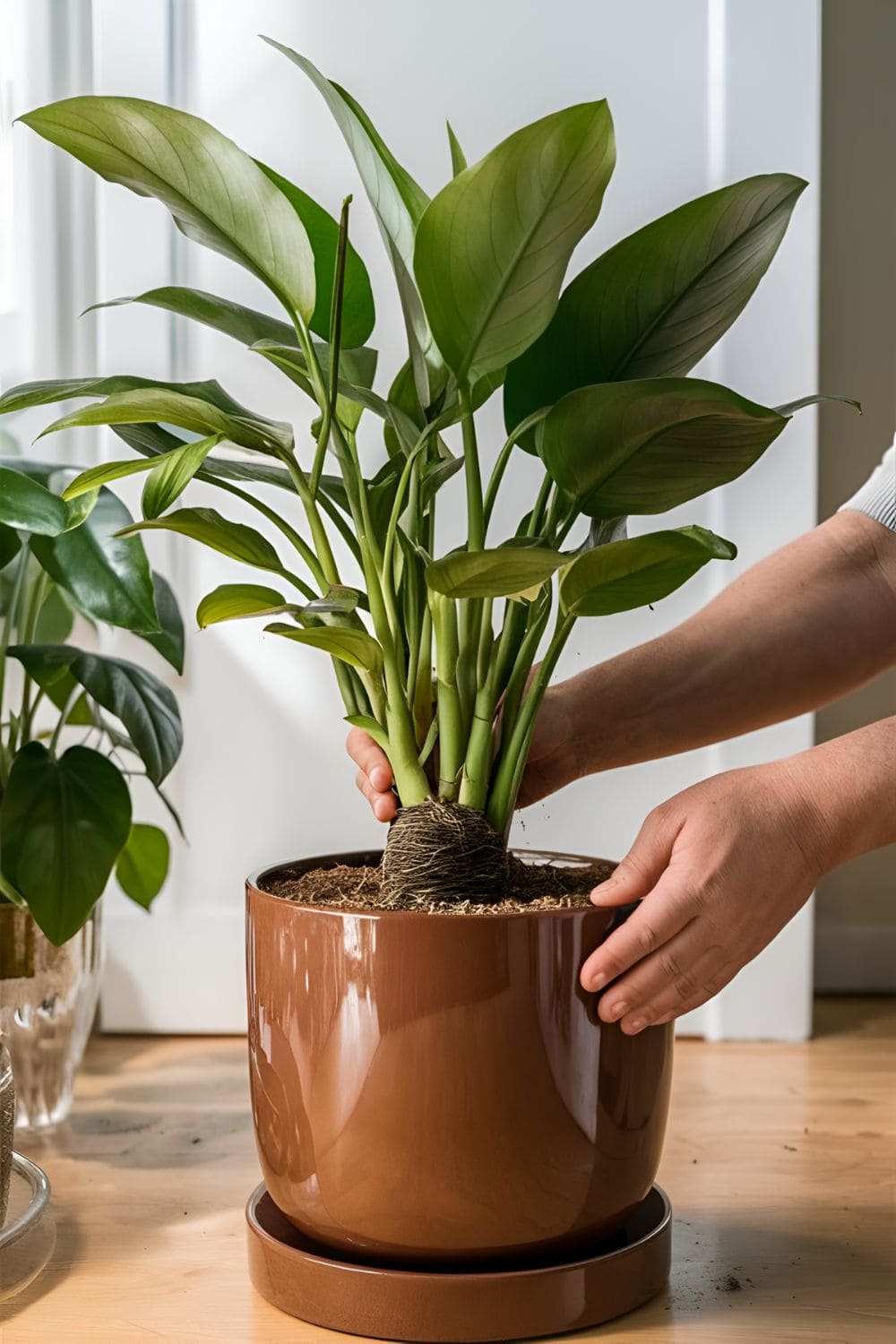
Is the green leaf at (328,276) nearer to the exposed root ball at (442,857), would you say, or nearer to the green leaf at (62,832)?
the exposed root ball at (442,857)

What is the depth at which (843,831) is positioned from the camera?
69 cm

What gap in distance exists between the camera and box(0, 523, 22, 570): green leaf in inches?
38.4

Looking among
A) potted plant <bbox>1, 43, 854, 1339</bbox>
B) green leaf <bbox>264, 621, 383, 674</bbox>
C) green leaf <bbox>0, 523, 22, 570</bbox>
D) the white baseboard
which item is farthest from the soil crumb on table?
the white baseboard

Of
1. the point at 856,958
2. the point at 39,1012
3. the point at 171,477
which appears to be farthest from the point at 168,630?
the point at 856,958

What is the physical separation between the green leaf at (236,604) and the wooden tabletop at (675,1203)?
398 millimetres

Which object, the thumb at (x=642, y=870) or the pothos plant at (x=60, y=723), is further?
the pothos plant at (x=60, y=723)

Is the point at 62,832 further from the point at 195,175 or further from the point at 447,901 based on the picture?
the point at 195,175

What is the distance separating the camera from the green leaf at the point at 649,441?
59 cm

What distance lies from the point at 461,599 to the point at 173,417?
0.18 meters

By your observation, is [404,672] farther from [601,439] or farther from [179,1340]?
[179,1340]

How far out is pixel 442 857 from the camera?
68 centimetres

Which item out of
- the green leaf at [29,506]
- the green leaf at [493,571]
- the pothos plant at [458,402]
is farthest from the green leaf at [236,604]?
the green leaf at [29,506]

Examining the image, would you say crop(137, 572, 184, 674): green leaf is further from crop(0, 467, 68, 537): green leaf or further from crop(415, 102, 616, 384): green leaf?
crop(415, 102, 616, 384): green leaf

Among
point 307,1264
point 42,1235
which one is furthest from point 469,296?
point 42,1235
